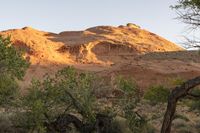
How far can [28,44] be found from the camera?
177 ft

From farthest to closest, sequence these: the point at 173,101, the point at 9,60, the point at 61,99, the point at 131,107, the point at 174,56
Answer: the point at 174,56
the point at 131,107
the point at 61,99
the point at 9,60
the point at 173,101

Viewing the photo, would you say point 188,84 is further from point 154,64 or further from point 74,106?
point 154,64

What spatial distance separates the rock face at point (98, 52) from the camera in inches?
1845

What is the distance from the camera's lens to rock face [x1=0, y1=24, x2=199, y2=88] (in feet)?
154

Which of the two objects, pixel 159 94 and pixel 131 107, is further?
pixel 159 94

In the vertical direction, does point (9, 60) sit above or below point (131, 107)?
above

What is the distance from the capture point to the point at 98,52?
2363 inches

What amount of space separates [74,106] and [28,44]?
39122 mm

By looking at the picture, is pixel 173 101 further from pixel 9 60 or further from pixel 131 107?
pixel 9 60

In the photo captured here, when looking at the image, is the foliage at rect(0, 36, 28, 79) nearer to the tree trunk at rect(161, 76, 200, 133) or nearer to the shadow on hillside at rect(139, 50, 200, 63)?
the tree trunk at rect(161, 76, 200, 133)

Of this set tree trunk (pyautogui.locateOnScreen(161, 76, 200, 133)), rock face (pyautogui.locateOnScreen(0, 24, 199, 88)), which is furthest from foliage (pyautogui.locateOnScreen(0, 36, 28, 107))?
rock face (pyautogui.locateOnScreen(0, 24, 199, 88))

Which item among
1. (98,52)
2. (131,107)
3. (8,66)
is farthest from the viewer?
(98,52)

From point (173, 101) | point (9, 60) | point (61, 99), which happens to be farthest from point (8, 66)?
point (173, 101)

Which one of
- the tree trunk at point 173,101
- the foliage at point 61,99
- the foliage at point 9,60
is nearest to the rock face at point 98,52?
the foliage at point 61,99
